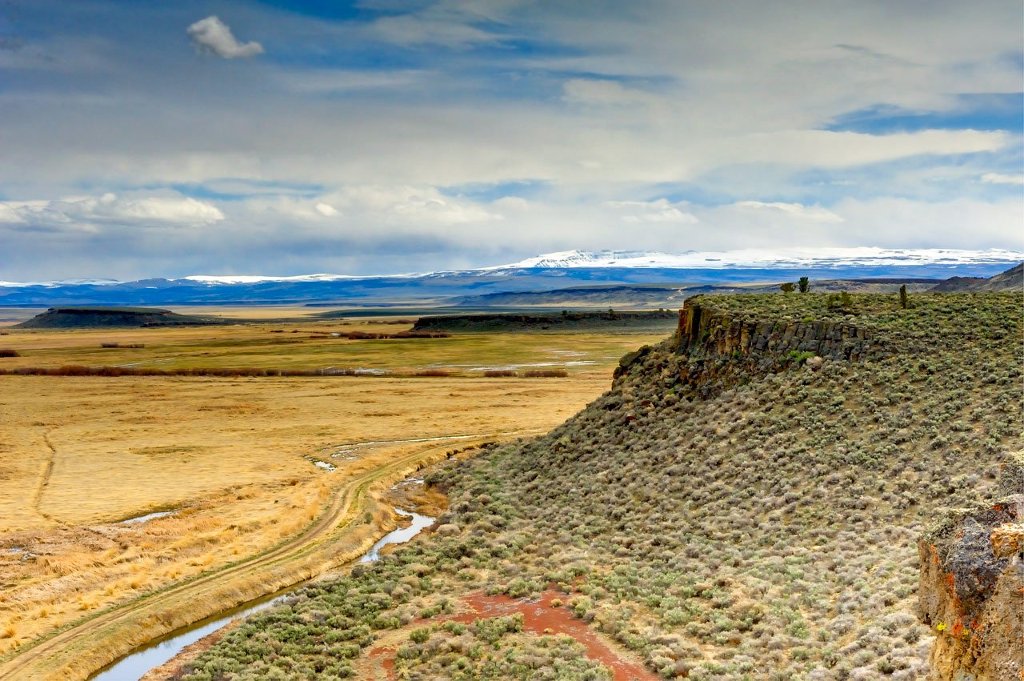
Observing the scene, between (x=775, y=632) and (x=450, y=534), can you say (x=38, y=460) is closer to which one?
(x=450, y=534)

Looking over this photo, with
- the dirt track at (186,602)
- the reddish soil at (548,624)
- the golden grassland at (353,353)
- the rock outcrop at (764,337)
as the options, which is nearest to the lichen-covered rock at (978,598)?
the reddish soil at (548,624)

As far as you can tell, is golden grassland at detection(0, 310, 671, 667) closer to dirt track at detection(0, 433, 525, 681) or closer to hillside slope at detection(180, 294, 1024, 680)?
dirt track at detection(0, 433, 525, 681)

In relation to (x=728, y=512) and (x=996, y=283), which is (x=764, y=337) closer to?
(x=728, y=512)

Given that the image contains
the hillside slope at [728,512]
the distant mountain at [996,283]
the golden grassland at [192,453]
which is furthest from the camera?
the distant mountain at [996,283]

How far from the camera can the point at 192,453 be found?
1977 inches

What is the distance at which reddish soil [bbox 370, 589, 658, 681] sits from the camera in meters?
18.7

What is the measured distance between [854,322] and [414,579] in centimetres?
2271

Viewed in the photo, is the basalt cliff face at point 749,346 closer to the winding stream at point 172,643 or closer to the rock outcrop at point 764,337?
the rock outcrop at point 764,337

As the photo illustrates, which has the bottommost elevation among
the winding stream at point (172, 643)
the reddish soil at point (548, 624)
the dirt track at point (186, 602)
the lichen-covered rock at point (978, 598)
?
the winding stream at point (172, 643)

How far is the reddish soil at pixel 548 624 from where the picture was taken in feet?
61.5

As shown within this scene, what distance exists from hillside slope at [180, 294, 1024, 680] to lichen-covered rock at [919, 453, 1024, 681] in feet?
18.1

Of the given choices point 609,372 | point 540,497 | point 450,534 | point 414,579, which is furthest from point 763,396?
point 609,372

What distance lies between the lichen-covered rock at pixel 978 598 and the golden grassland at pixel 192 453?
76.0 ft

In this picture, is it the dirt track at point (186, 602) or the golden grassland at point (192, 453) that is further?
→ the golden grassland at point (192, 453)
